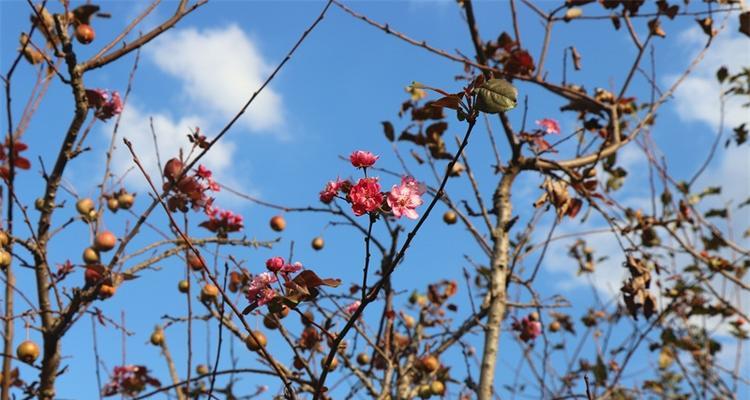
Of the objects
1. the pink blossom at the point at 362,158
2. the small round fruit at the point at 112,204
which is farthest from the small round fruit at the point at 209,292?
the pink blossom at the point at 362,158

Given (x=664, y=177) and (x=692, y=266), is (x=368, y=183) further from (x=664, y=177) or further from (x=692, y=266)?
(x=692, y=266)

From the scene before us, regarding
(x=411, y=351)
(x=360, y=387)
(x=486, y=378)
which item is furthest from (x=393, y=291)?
(x=486, y=378)

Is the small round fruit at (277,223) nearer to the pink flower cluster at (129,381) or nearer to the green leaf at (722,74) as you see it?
the pink flower cluster at (129,381)

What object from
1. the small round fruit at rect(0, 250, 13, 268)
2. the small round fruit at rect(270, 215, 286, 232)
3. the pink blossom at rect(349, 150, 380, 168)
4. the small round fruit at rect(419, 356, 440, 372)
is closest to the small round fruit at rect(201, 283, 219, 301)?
the small round fruit at rect(0, 250, 13, 268)

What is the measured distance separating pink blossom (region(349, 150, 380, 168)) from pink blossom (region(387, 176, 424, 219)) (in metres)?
0.07

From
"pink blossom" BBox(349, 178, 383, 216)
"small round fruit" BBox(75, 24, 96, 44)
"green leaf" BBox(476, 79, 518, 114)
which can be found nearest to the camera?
"green leaf" BBox(476, 79, 518, 114)

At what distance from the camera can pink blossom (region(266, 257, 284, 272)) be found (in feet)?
4.01

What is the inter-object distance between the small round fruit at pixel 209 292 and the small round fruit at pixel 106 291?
0.36 metres

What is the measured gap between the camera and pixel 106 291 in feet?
7.51

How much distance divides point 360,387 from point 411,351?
13.5 inches

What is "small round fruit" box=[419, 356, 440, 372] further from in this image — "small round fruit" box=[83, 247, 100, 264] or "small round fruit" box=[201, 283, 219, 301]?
"small round fruit" box=[83, 247, 100, 264]

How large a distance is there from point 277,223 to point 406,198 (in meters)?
2.84

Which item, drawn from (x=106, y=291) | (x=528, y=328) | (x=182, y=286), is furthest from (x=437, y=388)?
(x=106, y=291)

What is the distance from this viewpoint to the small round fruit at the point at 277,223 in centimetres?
396
